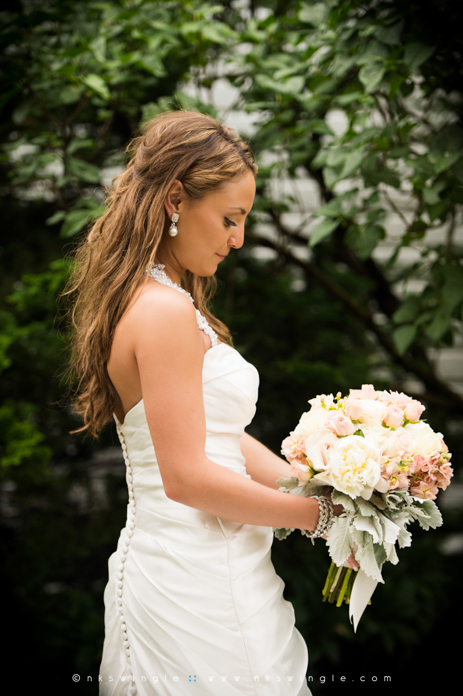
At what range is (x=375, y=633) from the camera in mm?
3156

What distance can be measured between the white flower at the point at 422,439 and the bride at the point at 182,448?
27 centimetres

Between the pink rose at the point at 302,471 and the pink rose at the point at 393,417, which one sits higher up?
the pink rose at the point at 393,417

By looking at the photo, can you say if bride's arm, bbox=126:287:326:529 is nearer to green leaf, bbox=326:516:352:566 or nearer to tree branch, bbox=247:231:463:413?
green leaf, bbox=326:516:352:566

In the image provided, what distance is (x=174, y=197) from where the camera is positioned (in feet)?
4.65

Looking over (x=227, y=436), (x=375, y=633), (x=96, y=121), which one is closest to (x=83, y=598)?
(x=375, y=633)

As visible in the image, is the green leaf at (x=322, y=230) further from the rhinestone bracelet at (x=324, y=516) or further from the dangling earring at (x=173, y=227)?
the rhinestone bracelet at (x=324, y=516)

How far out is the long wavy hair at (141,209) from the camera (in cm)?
140

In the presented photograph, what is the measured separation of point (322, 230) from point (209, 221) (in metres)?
0.84

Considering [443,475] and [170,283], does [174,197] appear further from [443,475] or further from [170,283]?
[443,475]

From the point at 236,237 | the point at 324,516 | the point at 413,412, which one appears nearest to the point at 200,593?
the point at 324,516

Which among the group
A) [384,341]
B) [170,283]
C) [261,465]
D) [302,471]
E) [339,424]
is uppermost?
[170,283]

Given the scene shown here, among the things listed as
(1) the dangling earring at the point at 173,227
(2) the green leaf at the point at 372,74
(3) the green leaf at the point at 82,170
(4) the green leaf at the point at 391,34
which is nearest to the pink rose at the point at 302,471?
(1) the dangling earring at the point at 173,227

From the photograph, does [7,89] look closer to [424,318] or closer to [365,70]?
[365,70]

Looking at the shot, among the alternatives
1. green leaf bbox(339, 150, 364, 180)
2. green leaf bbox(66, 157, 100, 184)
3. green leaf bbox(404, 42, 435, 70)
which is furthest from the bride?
green leaf bbox(66, 157, 100, 184)
